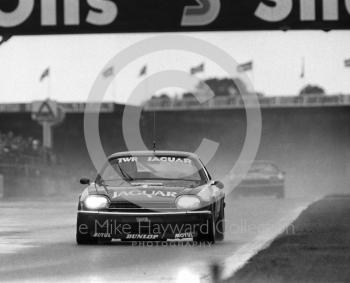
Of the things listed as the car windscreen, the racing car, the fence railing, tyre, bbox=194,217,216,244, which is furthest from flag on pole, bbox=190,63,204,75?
tyre, bbox=194,217,216,244

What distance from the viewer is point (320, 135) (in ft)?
274

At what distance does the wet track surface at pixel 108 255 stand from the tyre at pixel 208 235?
15cm

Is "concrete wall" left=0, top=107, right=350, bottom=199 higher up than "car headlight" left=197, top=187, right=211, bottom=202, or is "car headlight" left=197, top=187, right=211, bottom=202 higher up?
"car headlight" left=197, top=187, right=211, bottom=202

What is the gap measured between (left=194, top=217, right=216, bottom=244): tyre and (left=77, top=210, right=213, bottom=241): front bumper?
11cm

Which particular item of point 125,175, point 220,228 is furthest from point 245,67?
point 220,228

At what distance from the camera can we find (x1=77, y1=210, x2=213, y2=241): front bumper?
47.5ft

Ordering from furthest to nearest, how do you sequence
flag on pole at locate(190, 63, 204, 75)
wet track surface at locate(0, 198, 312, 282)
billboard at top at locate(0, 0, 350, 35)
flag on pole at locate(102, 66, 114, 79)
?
flag on pole at locate(190, 63, 204, 75) → flag on pole at locate(102, 66, 114, 79) → billboard at top at locate(0, 0, 350, 35) → wet track surface at locate(0, 198, 312, 282)

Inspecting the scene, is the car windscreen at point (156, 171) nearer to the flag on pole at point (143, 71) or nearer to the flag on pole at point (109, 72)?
the flag on pole at point (109, 72)

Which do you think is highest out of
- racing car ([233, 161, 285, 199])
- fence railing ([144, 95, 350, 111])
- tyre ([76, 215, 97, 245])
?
fence railing ([144, 95, 350, 111])

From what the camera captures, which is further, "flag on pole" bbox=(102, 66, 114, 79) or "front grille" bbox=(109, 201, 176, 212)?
"flag on pole" bbox=(102, 66, 114, 79)

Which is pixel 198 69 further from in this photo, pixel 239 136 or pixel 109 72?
pixel 109 72

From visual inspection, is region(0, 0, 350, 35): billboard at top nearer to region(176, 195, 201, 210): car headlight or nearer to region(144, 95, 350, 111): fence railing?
region(176, 195, 201, 210): car headlight

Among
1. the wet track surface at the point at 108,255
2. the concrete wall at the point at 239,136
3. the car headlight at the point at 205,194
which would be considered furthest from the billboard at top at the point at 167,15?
A: the concrete wall at the point at 239,136

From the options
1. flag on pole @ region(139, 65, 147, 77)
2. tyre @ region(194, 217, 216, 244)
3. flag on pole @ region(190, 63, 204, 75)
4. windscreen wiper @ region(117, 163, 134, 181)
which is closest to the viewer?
tyre @ region(194, 217, 216, 244)
